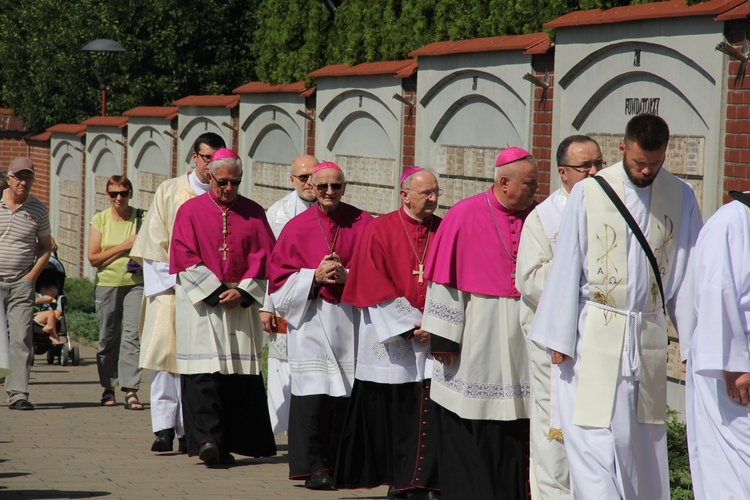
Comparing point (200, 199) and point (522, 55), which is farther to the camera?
point (522, 55)

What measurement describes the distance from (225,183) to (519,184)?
2611mm

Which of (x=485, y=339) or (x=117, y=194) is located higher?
(x=117, y=194)

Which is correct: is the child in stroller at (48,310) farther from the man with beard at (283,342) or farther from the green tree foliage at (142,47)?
the green tree foliage at (142,47)

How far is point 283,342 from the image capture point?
9500 millimetres

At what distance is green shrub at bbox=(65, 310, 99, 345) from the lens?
60.5ft

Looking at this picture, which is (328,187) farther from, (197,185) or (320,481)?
(320,481)

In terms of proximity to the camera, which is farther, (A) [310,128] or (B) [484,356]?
(A) [310,128]

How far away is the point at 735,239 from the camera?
218 inches

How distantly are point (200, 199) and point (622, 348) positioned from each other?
408cm

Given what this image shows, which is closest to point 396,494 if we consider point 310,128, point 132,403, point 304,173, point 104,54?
point 304,173

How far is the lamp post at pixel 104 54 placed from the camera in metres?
21.3

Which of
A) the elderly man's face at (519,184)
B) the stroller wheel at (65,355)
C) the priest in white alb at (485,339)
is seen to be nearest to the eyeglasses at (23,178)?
the stroller wheel at (65,355)

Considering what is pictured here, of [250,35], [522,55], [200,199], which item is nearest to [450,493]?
[200,199]

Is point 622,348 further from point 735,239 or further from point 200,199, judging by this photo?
point 200,199
